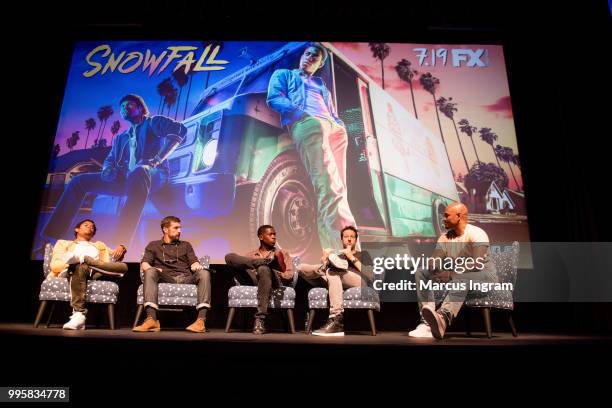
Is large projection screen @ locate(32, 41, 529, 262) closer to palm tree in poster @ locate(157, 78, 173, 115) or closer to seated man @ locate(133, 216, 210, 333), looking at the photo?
palm tree in poster @ locate(157, 78, 173, 115)

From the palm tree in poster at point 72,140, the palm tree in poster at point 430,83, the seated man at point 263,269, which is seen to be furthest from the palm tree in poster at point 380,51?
the palm tree in poster at point 72,140

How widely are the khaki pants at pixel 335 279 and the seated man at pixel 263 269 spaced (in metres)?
0.17

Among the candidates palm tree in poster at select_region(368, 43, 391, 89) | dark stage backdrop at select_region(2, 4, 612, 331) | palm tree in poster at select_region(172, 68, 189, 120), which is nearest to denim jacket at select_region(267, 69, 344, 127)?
dark stage backdrop at select_region(2, 4, 612, 331)

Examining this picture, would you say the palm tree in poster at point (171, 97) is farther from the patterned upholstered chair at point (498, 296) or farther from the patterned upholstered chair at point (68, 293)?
the patterned upholstered chair at point (498, 296)

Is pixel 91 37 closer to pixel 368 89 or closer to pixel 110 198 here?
pixel 110 198

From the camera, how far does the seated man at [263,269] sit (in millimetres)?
3984

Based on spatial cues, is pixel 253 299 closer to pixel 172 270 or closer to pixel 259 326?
pixel 259 326

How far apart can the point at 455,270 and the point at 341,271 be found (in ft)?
3.12

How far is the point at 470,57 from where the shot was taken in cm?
549

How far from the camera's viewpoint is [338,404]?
232 centimetres

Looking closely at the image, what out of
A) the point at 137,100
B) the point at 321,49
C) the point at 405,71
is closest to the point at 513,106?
the point at 405,71

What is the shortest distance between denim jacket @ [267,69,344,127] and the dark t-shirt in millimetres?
1702

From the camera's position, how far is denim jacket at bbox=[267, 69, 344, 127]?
17.0 ft

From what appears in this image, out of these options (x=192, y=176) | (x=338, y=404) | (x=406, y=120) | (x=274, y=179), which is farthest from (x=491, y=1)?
(x=338, y=404)
